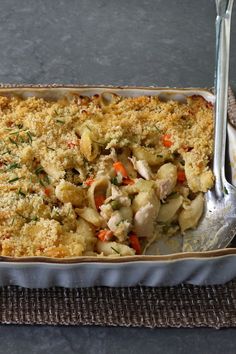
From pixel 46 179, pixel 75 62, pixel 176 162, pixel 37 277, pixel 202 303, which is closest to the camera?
pixel 37 277

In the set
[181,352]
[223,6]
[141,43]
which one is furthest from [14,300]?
[141,43]

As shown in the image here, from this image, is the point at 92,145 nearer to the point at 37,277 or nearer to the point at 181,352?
the point at 37,277

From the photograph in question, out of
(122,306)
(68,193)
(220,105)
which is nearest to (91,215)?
(68,193)

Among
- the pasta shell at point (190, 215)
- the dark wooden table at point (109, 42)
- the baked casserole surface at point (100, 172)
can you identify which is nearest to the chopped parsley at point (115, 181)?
the baked casserole surface at point (100, 172)

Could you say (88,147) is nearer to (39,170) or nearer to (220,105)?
(39,170)

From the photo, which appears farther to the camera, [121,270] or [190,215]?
[190,215]

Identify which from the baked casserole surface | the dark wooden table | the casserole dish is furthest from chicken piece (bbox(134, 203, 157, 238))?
the dark wooden table
